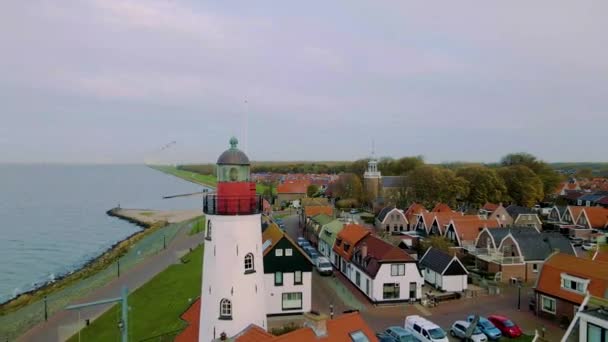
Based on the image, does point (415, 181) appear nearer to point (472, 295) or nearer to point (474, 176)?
point (474, 176)

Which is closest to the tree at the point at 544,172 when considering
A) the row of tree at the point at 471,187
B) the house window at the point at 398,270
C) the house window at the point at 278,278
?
the row of tree at the point at 471,187

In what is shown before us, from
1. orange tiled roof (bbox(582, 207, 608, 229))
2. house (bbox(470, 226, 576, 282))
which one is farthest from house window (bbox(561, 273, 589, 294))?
orange tiled roof (bbox(582, 207, 608, 229))

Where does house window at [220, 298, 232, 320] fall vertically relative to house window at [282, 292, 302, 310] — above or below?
above

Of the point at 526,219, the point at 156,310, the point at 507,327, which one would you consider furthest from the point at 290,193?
the point at 507,327

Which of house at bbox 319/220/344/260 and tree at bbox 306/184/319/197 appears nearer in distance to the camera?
house at bbox 319/220/344/260

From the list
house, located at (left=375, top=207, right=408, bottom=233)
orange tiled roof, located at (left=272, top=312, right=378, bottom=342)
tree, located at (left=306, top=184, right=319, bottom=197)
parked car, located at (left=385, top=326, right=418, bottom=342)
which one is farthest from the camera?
tree, located at (left=306, top=184, right=319, bottom=197)

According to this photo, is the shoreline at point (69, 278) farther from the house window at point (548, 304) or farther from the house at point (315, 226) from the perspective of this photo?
the house window at point (548, 304)

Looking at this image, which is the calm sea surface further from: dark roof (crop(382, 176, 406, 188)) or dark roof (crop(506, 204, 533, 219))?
dark roof (crop(506, 204, 533, 219))

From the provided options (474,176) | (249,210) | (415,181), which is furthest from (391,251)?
(474,176)
